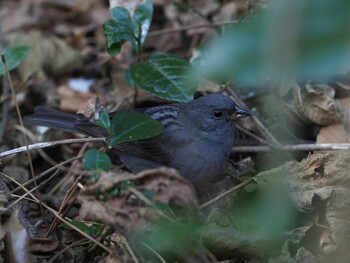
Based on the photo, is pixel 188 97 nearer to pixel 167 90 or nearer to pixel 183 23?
pixel 167 90

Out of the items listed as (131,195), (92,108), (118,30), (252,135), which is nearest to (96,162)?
(131,195)

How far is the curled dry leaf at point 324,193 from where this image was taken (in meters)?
2.69

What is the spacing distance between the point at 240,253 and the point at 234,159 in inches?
59.3

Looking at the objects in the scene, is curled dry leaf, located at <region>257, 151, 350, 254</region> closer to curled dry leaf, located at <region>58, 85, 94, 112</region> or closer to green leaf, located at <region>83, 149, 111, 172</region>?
green leaf, located at <region>83, 149, 111, 172</region>

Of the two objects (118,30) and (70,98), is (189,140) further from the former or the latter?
(70,98)

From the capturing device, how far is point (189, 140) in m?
4.00

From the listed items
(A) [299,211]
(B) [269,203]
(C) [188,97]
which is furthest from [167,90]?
(B) [269,203]

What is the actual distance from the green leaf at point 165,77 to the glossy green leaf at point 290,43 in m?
2.27

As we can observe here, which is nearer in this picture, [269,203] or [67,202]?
[269,203]

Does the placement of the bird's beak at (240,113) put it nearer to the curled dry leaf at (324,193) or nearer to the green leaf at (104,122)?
the curled dry leaf at (324,193)

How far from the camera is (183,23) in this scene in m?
5.51

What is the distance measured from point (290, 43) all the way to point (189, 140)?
285cm

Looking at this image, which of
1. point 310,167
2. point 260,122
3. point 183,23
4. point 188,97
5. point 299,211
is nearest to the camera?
point 299,211

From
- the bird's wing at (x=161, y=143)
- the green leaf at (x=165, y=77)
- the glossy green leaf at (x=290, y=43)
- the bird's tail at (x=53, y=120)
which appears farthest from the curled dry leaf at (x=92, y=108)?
the glossy green leaf at (x=290, y=43)
